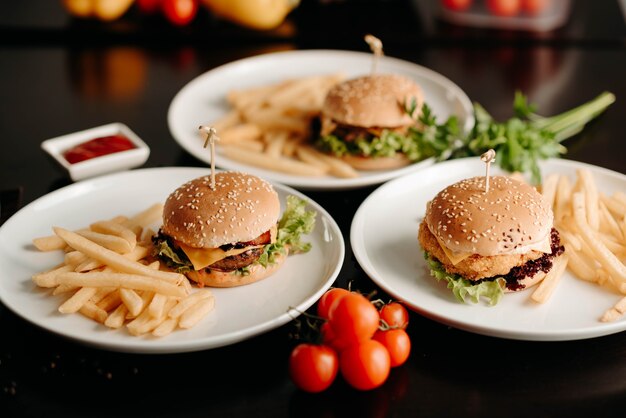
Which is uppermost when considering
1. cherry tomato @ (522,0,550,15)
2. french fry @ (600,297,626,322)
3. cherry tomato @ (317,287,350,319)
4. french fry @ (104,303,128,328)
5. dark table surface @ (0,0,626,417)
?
cherry tomato @ (522,0,550,15)

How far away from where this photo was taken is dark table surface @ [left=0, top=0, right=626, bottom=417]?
10.1 ft

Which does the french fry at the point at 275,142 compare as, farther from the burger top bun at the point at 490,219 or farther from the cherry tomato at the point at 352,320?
the cherry tomato at the point at 352,320

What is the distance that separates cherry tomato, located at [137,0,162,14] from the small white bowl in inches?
91.5

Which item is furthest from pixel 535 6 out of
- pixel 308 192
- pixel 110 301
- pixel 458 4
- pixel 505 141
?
pixel 110 301

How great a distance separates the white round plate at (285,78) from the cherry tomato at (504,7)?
107 cm

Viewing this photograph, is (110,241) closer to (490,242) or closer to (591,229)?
(490,242)

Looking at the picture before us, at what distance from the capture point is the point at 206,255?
3.60m

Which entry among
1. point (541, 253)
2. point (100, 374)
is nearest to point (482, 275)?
point (541, 253)

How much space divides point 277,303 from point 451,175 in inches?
61.9

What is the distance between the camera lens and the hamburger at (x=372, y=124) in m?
4.77

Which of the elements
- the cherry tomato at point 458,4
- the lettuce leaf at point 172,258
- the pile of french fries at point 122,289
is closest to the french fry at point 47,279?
the pile of french fries at point 122,289

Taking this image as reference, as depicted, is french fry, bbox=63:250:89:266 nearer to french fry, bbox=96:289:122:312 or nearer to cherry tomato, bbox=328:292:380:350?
french fry, bbox=96:289:122:312

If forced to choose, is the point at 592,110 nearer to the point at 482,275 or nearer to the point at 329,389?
the point at 482,275

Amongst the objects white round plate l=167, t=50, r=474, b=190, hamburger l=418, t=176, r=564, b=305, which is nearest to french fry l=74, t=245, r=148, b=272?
white round plate l=167, t=50, r=474, b=190
